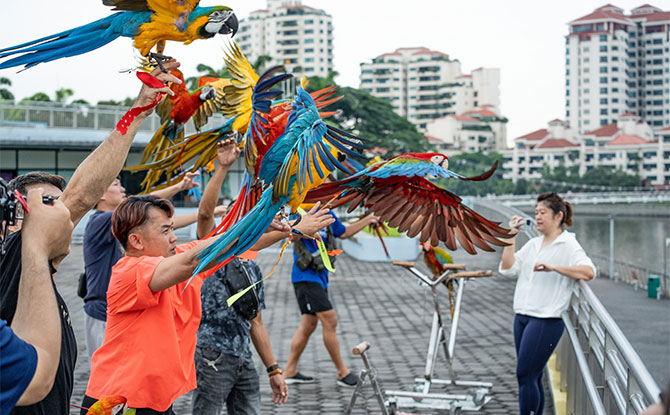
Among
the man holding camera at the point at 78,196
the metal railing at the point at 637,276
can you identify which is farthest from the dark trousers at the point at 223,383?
the metal railing at the point at 637,276

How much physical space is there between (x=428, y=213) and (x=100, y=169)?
187cm

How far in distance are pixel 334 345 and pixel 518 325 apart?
75.7 inches

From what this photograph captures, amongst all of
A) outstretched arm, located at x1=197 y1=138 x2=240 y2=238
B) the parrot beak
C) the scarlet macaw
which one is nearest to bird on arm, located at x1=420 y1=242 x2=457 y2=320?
outstretched arm, located at x1=197 y1=138 x2=240 y2=238

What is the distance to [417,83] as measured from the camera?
5428 inches

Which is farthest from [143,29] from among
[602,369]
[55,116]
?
[55,116]

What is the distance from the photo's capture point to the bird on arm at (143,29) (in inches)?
86.0

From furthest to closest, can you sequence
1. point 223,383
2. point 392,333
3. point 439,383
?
1. point 392,333
2. point 439,383
3. point 223,383

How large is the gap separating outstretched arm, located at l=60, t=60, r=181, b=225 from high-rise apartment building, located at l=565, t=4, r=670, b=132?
131m

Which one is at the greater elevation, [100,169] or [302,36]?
[302,36]

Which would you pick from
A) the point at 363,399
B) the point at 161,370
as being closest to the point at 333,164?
the point at 161,370

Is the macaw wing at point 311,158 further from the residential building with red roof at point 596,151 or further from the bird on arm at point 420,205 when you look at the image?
the residential building with red roof at point 596,151

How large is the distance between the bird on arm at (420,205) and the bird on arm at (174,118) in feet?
2.74

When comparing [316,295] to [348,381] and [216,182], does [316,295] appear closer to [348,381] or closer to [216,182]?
[348,381]

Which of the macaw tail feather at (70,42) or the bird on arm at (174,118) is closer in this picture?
the macaw tail feather at (70,42)
